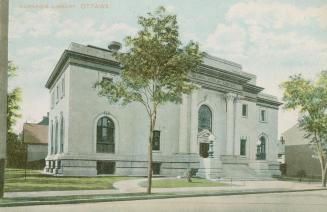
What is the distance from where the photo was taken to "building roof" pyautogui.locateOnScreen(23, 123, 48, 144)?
58.0 m

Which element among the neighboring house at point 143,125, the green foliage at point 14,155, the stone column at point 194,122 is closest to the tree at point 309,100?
→ the neighboring house at point 143,125

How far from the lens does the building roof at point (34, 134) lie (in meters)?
58.0

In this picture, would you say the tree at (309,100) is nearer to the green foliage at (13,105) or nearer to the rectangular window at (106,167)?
the rectangular window at (106,167)

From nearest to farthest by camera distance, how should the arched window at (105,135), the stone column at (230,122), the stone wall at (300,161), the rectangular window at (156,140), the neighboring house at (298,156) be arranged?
1. the arched window at (105,135)
2. the rectangular window at (156,140)
3. the stone column at (230,122)
4. the stone wall at (300,161)
5. the neighboring house at (298,156)

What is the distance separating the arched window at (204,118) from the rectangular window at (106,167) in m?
10.2

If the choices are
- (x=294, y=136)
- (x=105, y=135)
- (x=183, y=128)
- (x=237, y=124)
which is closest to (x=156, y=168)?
(x=183, y=128)

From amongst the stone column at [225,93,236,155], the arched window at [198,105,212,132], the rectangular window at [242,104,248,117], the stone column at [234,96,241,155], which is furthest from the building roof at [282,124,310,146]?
the arched window at [198,105,212,132]

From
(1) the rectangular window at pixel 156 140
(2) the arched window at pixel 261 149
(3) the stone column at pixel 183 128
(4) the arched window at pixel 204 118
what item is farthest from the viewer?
(2) the arched window at pixel 261 149

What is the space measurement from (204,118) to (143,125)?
7610 mm

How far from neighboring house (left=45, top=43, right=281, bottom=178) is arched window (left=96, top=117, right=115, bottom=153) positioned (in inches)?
2.2

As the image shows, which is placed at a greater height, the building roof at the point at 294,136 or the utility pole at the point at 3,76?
the utility pole at the point at 3,76

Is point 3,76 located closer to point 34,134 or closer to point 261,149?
point 261,149

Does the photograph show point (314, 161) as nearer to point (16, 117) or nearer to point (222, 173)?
point (222, 173)

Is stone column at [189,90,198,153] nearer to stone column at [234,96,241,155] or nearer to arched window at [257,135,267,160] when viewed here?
stone column at [234,96,241,155]
